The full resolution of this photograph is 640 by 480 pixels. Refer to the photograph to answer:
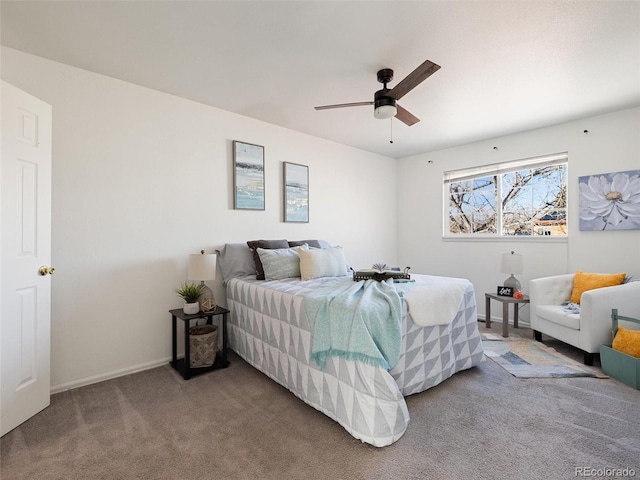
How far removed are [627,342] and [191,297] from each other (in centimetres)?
362

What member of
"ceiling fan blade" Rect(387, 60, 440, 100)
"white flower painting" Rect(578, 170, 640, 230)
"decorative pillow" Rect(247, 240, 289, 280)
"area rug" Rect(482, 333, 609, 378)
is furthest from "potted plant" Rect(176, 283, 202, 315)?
"white flower painting" Rect(578, 170, 640, 230)

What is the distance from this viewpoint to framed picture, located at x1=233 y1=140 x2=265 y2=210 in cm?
335

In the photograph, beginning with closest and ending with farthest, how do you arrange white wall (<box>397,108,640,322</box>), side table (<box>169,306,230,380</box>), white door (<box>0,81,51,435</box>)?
white door (<box>0,81,51,435</box>)
side table (<box>169,306,230,380</box>)
white wall (<box>397,108,640,322</box>)

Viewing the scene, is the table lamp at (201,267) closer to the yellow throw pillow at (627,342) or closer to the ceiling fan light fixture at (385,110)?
the ceiling fan light fixture at (385,110)

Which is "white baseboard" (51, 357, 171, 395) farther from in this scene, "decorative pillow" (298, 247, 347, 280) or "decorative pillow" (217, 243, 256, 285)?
"decorative pillow" (298, 247, 347, 280)

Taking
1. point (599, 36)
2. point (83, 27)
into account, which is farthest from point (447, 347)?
point (83, 27)

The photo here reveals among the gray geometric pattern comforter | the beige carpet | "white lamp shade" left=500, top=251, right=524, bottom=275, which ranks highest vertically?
"white lamp shade" left=500, top=251, right=524, bottom=275

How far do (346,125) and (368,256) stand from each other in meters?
2.10

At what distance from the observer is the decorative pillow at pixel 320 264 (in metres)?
2.94

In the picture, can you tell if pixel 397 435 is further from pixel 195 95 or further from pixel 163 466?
pixel 195 95

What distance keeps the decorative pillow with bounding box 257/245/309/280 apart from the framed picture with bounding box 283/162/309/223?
2.75 ft

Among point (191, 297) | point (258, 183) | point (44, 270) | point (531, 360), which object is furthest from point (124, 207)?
point (531, 360)

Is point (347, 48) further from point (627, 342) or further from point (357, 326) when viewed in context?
point (627, 342)

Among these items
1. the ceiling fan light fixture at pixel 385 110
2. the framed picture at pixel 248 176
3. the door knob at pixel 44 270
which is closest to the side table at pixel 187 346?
the door knob at pixel 44 270
